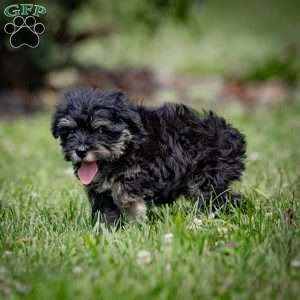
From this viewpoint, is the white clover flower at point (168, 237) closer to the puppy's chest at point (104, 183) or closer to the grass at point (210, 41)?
the puppy's chest at point (104, 183)

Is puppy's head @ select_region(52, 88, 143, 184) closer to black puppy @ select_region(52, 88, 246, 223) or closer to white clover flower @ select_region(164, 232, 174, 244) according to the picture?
black puppy @ select_region(52, 88, 246, 223)

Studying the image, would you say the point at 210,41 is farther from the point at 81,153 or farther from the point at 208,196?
the point at 81,153

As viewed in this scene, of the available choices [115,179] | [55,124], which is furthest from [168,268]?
[55,124]

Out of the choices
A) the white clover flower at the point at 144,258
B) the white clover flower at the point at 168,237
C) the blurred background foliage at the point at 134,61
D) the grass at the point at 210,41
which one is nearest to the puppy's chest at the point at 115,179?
the white clover flower at the point at 168,237

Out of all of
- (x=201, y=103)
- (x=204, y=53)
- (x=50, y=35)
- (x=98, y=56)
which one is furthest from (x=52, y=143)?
(x=204, y=53)

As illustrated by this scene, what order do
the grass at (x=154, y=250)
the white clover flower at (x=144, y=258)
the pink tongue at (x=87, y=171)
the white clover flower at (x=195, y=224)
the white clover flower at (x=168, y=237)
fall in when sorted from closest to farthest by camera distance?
the grass at (x=154, y=250), the white clover flower at (x=144, y=258), the white clover flower at (x=168, y=237), the white clover flower at (x=195, y=224), the pink tongue at (x=87, y=171)

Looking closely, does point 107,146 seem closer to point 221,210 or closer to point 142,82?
point 221,210

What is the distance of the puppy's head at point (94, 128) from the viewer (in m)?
4.84

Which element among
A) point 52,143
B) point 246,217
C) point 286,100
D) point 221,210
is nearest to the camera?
point 246,217

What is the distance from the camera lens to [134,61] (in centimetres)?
1739

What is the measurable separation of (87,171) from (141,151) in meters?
0.44

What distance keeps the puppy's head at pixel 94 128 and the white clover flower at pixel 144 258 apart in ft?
3.67

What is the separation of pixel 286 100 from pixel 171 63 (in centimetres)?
526

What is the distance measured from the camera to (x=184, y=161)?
5.16 metres
